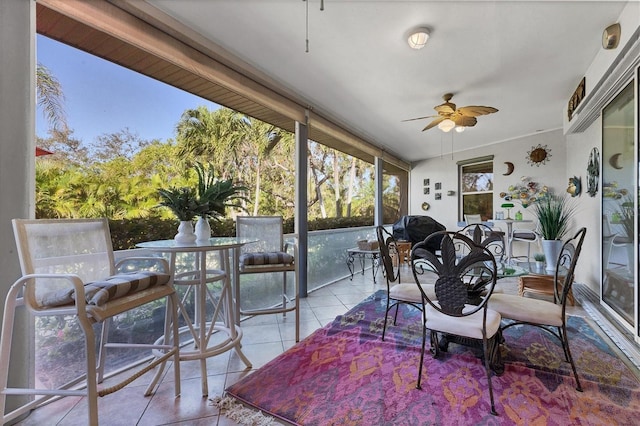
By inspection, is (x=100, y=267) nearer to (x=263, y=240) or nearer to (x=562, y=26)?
(x=263, y=240)

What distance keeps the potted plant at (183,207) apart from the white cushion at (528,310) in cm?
204

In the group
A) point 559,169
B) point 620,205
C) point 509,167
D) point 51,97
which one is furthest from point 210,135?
point 559,169

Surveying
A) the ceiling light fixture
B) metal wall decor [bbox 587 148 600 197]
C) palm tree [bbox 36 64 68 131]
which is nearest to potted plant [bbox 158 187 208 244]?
palm tree [bbox 36 64 68 131]

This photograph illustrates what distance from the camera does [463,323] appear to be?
5.13 ft

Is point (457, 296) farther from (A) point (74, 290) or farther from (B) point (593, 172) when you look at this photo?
(B) point (593, 172)

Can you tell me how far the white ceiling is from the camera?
6.54 feet

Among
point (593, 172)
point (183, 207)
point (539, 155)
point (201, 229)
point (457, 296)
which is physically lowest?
point (457, 296)

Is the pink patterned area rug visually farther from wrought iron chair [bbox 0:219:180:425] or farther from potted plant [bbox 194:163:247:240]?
potted plant [bbox 194:163:247:240]

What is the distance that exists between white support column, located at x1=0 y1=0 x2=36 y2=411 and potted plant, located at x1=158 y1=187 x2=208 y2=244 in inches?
24.8

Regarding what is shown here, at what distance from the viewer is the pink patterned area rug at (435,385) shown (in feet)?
4.62

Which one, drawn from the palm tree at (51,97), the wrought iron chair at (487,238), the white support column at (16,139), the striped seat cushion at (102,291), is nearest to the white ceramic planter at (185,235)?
the striped seat cushion at (102,291)

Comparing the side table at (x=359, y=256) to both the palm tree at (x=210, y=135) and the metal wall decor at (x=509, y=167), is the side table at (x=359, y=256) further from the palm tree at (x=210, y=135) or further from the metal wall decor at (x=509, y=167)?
the metal wall decor at (x=509, y=167)

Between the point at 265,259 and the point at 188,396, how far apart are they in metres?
0.99

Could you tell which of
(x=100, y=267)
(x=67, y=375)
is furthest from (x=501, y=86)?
(x=67, y=375)
